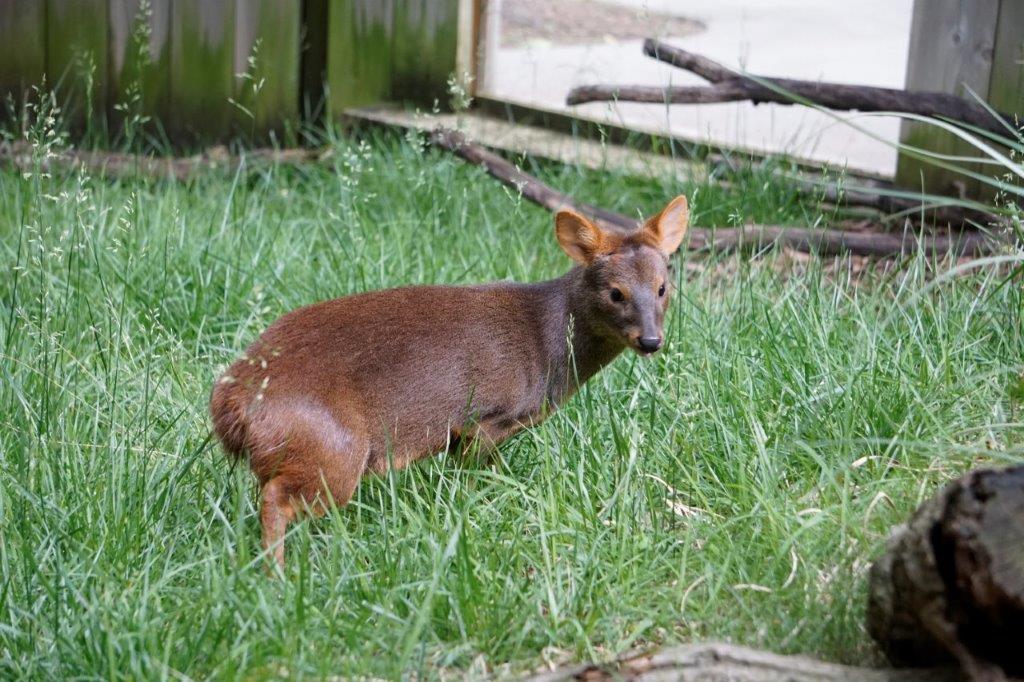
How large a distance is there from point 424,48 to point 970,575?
18.9ft

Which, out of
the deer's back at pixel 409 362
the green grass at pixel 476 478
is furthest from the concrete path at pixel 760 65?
the deer's back at pixel 409 362

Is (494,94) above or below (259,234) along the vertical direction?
above

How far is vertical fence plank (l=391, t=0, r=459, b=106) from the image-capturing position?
7254 mm

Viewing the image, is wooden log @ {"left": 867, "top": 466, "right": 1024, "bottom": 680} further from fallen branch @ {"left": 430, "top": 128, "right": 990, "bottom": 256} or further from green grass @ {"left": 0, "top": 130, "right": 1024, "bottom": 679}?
fallen branch @ {"left": 430, "top": 128, "right": 990, "bottom": 256}

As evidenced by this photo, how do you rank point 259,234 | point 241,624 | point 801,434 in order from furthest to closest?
point 259,234
point 801,434
point 241,624

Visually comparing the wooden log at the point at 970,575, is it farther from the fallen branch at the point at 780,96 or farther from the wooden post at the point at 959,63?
the wooden post at the point at 959,63

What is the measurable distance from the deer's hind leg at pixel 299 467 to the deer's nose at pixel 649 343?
2.97 feet

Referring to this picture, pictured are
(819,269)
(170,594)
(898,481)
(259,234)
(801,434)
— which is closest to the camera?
(170,594)

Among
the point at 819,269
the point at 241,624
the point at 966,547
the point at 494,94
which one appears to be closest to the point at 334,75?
the point at 494,94

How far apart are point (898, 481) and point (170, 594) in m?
1.80

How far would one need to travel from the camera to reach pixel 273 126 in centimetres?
726

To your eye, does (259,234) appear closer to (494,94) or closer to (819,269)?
(819,269)

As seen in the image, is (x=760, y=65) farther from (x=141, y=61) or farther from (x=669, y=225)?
(x=669, y=225)

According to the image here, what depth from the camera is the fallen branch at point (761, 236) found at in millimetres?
4914
